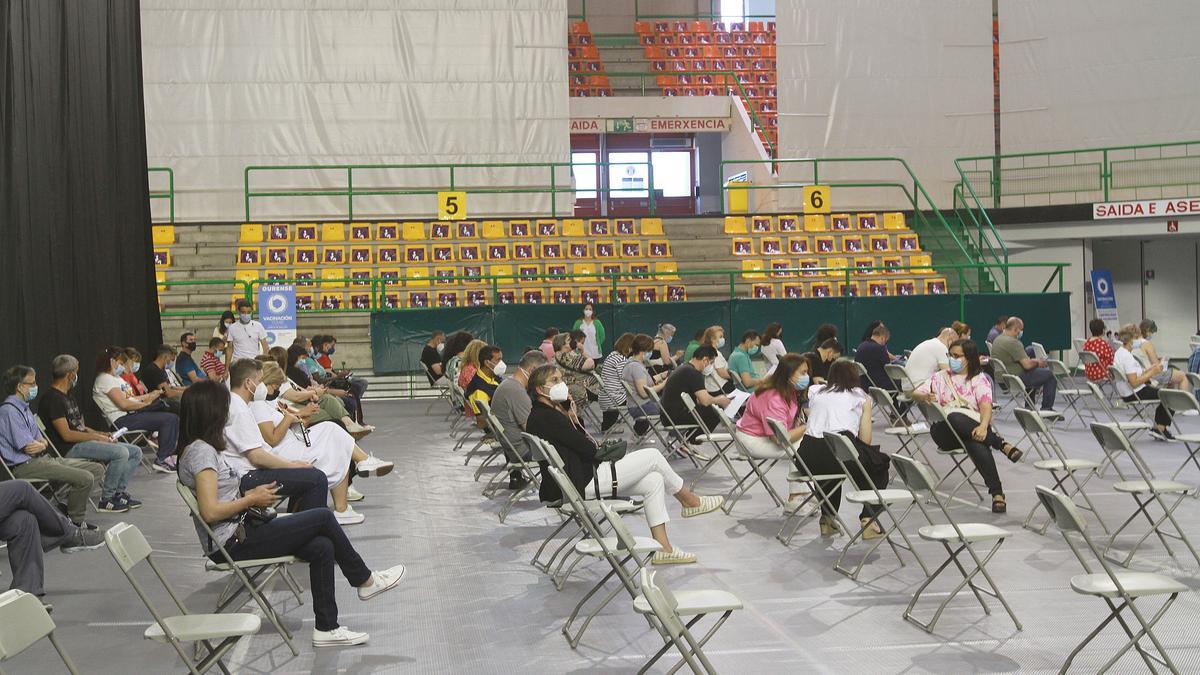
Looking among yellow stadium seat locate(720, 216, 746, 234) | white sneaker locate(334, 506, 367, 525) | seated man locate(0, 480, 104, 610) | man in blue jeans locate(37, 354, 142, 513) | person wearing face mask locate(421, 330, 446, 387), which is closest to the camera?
seated man locate(0, 480, 104, 610)

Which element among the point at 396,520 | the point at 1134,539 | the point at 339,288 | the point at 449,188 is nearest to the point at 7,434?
the point at 396,520

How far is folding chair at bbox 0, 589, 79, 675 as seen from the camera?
3738 millimetres

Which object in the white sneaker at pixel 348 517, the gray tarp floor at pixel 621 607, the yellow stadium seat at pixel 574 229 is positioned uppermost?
the yellow stadium seat at pixel 574 229

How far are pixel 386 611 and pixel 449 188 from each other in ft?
60.1

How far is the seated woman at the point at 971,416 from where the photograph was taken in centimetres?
881

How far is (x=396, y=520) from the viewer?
29.9 ft

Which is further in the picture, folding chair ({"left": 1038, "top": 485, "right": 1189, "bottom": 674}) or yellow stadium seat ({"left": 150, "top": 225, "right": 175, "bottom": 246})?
yellow stadium seat ({"left": 150, "top": 225, "right": 175, "bottom": 246})

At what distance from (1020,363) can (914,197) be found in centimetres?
1019

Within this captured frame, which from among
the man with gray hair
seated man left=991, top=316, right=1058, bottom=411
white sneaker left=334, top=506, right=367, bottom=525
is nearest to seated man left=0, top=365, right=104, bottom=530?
white sneaker left=334, top=506, right=367, bottom=525

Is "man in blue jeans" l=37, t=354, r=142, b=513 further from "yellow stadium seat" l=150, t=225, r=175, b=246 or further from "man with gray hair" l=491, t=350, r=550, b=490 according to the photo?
"yellow stadium seat" l=150, t=225, r=175, b=246

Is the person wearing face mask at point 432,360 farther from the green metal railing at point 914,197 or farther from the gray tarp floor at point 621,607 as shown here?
the green metal railing at point 914,197

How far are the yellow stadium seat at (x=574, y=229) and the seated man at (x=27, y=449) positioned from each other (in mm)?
14564

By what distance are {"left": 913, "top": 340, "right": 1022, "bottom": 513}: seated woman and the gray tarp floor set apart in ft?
1.20

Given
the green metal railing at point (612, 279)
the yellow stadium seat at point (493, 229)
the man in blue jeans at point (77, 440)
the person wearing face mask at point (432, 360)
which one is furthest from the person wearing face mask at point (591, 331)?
the man in blue jeans at point (77, 440)
